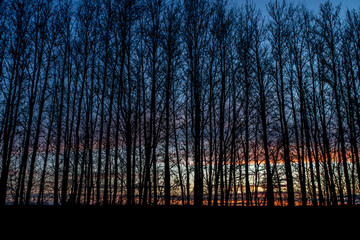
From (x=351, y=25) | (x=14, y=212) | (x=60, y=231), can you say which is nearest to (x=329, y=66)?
(x=351, y=25)

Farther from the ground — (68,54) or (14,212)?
(68,54)

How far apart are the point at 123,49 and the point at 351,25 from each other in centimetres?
1316

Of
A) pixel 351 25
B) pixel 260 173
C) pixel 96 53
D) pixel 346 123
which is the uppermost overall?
pixel 351 25

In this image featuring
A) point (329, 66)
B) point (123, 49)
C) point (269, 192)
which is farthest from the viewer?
point (329, 66)

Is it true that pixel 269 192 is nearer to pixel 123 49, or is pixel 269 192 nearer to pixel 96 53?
pixel 123 49

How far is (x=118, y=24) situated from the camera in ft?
30.7

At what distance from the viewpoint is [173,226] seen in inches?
177

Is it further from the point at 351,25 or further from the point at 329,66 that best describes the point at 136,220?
the point at 351,25

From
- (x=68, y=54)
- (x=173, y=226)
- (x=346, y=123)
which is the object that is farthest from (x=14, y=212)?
(x=346, y=123)

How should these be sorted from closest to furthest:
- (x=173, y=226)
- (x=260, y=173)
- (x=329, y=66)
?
(x=173, y=226) → (x=329, y=66) → (x=260, y=173)

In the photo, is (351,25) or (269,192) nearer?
(269,192)

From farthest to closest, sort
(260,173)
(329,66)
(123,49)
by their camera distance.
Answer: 1. (260,173)
2. (329,66)
3. (123,49)

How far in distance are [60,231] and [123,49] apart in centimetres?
711

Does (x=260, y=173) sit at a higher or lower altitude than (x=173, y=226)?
higher
